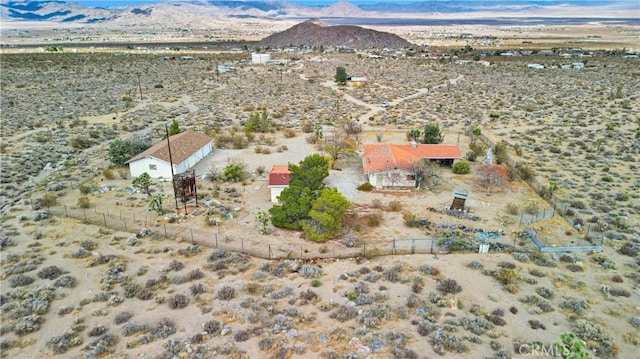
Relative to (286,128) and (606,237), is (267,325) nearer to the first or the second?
(606,237)

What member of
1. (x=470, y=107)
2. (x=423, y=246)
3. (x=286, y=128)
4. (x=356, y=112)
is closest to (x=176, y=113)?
(x=286, y=128)

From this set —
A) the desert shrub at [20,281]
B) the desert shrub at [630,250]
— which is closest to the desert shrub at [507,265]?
the desert shrub at [630,250]

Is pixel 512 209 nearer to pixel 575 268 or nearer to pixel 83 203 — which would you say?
pixel 575 268

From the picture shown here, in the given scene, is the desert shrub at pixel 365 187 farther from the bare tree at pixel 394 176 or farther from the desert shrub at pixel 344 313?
the desert shrub at pixel 344 313

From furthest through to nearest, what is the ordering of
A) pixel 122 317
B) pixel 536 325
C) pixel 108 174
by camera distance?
pixel 108 174 → pixel 122 317 → pixel 536 325

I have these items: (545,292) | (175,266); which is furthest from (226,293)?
(545,292)

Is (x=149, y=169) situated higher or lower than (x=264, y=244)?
higher

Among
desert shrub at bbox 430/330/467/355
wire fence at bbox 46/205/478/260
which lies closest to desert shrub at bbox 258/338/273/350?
desert shrub at bbox 430/330/467/355
